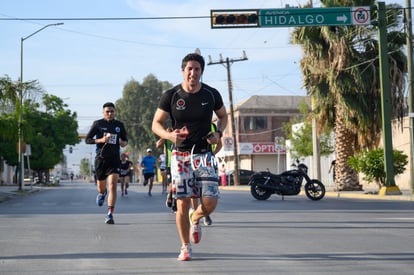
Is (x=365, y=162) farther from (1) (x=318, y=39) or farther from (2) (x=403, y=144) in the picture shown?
(2) (x=403, y=144)

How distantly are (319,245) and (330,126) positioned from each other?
68.4 ft

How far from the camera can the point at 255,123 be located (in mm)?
72000

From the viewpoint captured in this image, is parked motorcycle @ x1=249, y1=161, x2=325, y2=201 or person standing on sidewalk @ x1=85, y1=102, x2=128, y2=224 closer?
person standing on sidewalk @ x1=85, y1=102, x2=128, y2=224

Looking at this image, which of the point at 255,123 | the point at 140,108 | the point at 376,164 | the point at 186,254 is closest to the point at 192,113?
the point at 186,254

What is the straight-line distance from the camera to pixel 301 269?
6.71m

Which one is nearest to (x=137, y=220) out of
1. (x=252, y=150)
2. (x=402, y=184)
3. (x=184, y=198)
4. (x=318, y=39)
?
(x=184, y=198)

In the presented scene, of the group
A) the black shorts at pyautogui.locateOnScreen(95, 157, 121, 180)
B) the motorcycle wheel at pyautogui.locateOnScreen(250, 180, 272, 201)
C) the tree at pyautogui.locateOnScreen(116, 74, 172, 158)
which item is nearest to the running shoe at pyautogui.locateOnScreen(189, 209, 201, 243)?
the black shorts at pyautogui.locateOnScreen(95, 157, 121, 180)

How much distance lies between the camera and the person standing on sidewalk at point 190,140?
712 centimetres

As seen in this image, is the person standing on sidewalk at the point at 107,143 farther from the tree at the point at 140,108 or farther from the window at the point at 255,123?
the tree at the point at 140,108

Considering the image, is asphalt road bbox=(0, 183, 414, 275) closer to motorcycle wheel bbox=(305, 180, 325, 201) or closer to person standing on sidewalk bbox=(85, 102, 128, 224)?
person standing on sidewalk bbox=(85, 102, 128, 224)

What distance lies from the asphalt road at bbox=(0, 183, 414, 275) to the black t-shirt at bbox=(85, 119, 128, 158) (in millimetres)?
1200

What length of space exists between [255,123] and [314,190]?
50783 mm

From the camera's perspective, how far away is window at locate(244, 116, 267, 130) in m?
71.9

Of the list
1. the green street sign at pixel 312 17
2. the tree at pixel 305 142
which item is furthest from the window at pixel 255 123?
the green street sign at pixel 312 17
